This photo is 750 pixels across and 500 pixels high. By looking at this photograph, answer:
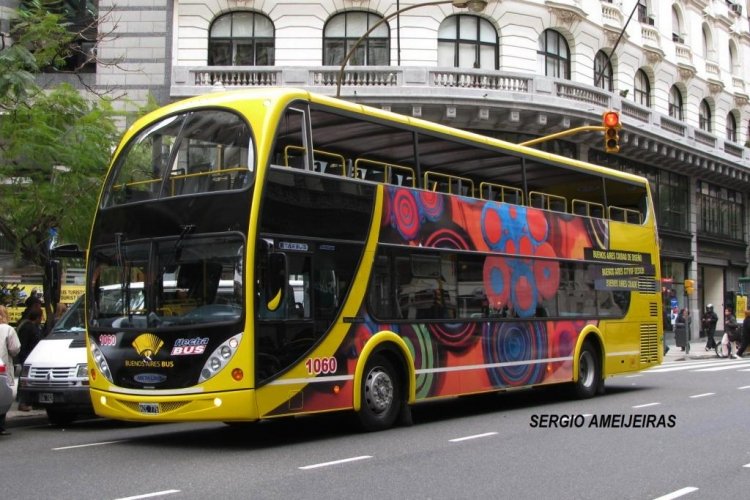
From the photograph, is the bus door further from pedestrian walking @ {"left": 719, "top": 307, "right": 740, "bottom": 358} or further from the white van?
pedestrian walking @ {"left": 719, "top": 307, "right": 740, "bottom": 358}

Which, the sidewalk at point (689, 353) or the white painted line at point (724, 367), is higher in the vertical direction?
the sidewalk at point (689, 353)

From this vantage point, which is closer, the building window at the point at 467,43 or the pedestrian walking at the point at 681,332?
the building window at the point at 467,43

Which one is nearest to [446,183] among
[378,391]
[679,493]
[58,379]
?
[378,391]

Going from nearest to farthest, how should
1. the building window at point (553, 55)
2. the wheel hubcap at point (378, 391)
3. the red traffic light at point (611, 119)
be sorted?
the wheel hubcap at point (378, 391), the red traffic light at point (611, 119), the building window at point (553, 55)

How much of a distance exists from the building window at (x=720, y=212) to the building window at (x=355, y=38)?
1827 centimetres

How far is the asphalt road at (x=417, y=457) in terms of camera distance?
8133 mm

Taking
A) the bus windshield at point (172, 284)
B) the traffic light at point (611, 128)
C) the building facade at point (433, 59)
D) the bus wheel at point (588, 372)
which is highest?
the building facade at point (433, 59)

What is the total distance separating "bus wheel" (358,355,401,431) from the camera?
12.0 metres

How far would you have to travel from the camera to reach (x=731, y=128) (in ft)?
146

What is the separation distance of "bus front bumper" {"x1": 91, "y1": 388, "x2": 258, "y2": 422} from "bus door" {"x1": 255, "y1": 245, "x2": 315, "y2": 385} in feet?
1.08

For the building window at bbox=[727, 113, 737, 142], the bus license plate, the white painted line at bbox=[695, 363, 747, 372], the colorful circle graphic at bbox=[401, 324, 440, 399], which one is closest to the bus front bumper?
the bus license plate

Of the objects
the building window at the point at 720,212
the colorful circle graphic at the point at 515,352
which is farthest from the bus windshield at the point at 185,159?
the building window at the point at 720,212

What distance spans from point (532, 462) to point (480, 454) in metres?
0.73

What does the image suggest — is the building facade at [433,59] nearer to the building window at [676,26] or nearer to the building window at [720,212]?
the building window at [676,26]
